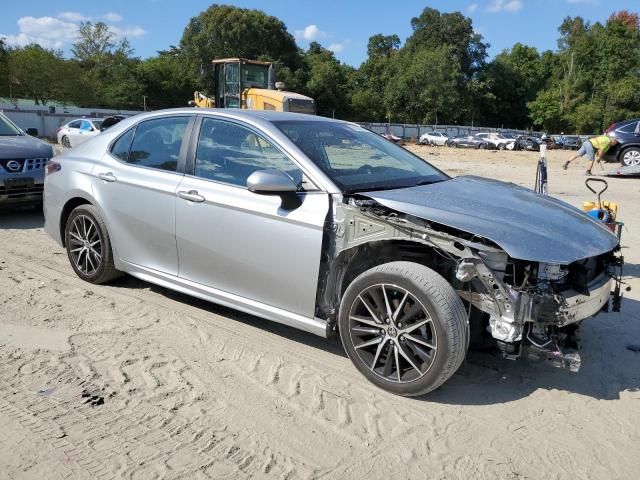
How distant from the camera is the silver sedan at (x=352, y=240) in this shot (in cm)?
330

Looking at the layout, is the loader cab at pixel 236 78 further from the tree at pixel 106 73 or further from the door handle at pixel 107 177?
the tree at pixel 106 73

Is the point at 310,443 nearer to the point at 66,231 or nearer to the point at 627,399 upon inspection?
the point at 627,399

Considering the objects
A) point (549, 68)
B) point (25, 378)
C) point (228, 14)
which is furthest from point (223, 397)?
point (549, 68)

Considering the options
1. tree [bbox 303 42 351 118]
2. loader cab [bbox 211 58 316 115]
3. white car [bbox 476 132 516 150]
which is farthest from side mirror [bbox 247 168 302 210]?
tree [bbox 303 42 351 118]

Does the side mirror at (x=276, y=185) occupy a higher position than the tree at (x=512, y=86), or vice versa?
the tree at (x=512, y=86)

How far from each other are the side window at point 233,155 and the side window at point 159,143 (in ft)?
0.88

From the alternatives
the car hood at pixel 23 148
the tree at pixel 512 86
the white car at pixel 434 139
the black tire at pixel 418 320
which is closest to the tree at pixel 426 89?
the tree at pixel 512 86

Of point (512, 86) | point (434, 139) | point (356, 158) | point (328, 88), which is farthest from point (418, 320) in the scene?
point (512, 86)

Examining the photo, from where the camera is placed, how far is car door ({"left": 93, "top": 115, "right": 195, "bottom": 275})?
4543mm

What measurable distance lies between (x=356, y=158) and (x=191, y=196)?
132cm

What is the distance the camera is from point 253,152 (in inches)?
166

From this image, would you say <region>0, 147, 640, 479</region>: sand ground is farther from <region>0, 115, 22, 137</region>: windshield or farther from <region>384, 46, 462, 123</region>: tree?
<region>384, 46, 462, 123</region>: tree

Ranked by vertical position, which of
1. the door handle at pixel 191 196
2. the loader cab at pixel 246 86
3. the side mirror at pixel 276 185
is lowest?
the door handle at pixel 191 196

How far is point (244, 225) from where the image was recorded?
4.02m
